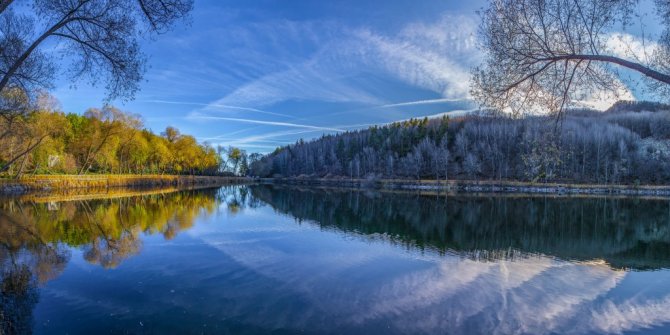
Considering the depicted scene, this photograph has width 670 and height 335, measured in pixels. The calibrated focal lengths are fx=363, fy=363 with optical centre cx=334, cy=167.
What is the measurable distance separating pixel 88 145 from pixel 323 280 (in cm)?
6375

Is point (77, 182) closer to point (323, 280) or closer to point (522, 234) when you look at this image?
point (323, 280)

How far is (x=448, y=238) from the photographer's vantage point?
20141mm

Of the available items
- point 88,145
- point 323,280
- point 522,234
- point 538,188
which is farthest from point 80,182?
point 538,188

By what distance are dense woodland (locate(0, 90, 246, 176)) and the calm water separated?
15.3m

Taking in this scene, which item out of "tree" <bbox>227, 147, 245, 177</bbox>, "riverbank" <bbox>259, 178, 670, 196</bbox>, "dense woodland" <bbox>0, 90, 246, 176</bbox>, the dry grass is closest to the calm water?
"dense woodland" <bbox>0, 90, 246, 176</bbox>

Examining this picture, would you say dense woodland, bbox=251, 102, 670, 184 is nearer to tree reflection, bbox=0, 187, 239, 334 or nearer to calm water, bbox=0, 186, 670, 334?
calm water, bbox=0, 186, 670, 334

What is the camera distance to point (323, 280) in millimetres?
11656

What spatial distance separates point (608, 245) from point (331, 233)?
14790mm

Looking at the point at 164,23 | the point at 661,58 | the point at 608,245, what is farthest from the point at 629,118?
the point at 164,23

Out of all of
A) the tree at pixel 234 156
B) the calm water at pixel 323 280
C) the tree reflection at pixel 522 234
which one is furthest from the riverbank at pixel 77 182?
the tree at pixel 234 156

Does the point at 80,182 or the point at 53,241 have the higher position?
the point at 80,182

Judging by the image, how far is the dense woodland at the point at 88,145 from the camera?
1638 inches

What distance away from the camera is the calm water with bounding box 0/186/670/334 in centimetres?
824

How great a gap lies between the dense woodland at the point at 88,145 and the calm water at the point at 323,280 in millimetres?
15349
